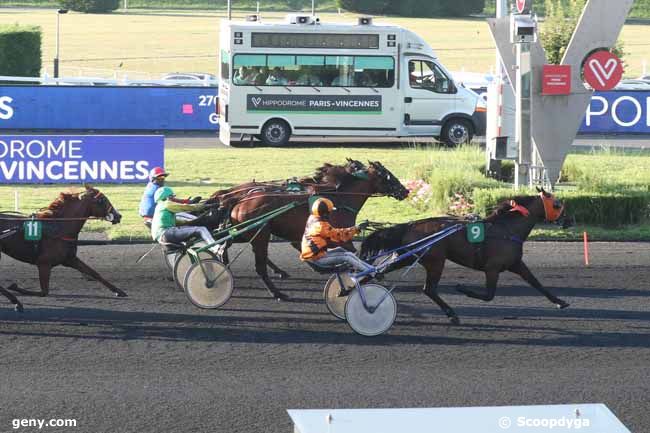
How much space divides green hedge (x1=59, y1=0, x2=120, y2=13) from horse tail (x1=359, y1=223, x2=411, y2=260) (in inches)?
2583

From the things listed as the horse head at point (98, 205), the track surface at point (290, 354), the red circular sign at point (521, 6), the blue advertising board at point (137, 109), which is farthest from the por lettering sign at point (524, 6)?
the blue advertising board at point (137, 109)

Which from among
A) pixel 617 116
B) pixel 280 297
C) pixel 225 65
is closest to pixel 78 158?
pixel 225 65

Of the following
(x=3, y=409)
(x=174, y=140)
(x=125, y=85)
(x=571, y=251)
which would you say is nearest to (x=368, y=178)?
(x=571, y=251)

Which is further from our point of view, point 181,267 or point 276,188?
point 276,188

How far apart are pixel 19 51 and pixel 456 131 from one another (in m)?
17.8

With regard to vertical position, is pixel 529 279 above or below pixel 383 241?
below

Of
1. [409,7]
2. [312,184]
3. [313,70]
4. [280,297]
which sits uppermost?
[409,7]

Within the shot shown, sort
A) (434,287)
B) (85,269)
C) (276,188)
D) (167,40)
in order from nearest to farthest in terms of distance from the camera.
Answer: (434,287) < (85,269) < (276,188) < (167,40)

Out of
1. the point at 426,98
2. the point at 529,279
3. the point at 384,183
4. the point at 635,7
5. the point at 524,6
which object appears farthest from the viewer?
the point at 635,7

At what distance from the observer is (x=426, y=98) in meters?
27.0

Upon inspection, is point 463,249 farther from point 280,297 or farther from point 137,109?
point 137,109

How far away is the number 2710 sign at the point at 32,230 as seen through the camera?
11.4 meters

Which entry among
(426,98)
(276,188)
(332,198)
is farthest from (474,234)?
(426,98)

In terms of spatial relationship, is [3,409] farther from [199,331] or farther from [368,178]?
[368,178]
